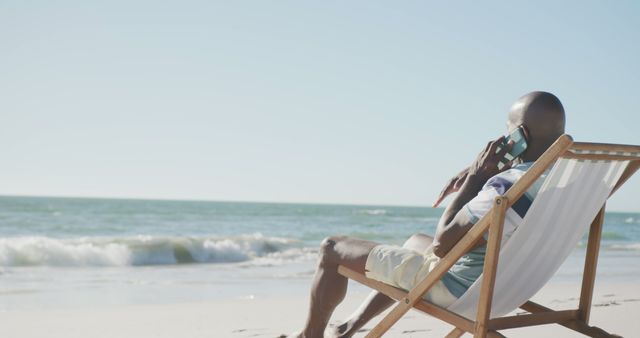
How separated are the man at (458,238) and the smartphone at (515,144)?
0.02 metres

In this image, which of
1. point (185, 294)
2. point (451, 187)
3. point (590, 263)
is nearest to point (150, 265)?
point (185, 294)

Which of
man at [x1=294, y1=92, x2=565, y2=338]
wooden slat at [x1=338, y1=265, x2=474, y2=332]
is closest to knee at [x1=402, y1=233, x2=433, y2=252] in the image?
man at [x1=294, y1=92, x2=565, y2=338]

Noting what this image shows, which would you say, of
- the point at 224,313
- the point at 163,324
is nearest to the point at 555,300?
the point at 224,313

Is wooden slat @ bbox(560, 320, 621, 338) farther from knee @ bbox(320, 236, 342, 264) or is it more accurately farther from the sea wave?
the sea wave

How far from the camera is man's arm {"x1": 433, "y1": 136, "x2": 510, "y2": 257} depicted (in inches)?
97.3

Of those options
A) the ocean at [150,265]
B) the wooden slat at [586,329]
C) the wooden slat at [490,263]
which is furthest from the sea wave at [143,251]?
the wooden slat at [490,263]

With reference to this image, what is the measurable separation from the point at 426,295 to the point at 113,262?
37.1ft

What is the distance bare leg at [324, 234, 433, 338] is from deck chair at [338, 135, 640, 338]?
1.65ft

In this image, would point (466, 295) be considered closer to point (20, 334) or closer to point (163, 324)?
point (163, 324)

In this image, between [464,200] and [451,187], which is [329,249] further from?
[464,200]

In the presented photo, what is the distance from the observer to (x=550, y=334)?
4.26 meters

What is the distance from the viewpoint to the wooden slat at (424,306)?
2.45 m

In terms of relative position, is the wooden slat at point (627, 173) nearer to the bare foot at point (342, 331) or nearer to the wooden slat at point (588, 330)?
the wooden slat at point (588, 330)

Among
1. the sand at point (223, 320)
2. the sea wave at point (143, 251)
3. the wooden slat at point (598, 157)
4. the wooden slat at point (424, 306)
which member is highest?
the wooden slat at point (598, 157)
